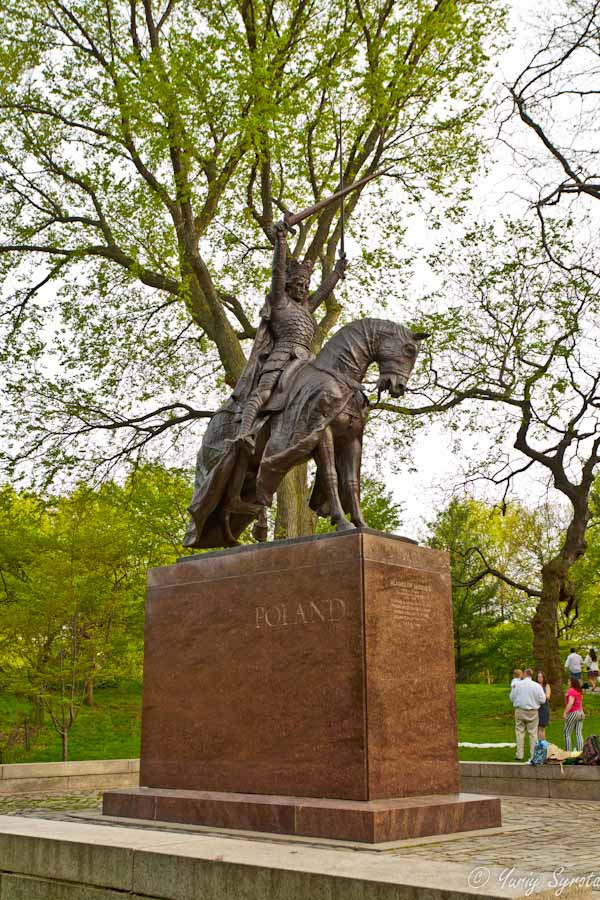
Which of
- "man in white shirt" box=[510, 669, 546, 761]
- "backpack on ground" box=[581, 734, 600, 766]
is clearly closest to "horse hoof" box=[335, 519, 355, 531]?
"backpack on ground" box=[581, 734, 600, 766]

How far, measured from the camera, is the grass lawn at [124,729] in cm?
1906

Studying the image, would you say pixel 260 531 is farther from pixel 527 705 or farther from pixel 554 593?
pixel 554 593

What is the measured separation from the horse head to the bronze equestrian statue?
10 mm

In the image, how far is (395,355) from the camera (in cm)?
958

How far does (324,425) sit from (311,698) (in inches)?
108

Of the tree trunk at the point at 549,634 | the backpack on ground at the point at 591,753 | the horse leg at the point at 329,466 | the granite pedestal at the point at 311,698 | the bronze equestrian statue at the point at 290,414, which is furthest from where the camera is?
the tree trunk at the point at 549,634

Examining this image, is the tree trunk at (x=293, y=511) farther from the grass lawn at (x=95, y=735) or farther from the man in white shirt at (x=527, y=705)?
the grass lawn at (x=95, y=735)

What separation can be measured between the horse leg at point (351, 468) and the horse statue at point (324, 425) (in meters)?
0.01

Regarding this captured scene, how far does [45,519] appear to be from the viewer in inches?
833

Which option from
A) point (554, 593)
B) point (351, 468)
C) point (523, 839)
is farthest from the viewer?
point (554, 593)

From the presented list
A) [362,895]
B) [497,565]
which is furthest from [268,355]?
[497,565]

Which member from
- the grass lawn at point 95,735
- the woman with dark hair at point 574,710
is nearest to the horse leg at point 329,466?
the woman with dark hair at point 574,710

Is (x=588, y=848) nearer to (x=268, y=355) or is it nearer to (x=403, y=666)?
(x=403, y=666)

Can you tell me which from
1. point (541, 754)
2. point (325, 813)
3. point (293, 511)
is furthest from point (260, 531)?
point (293, 511)
